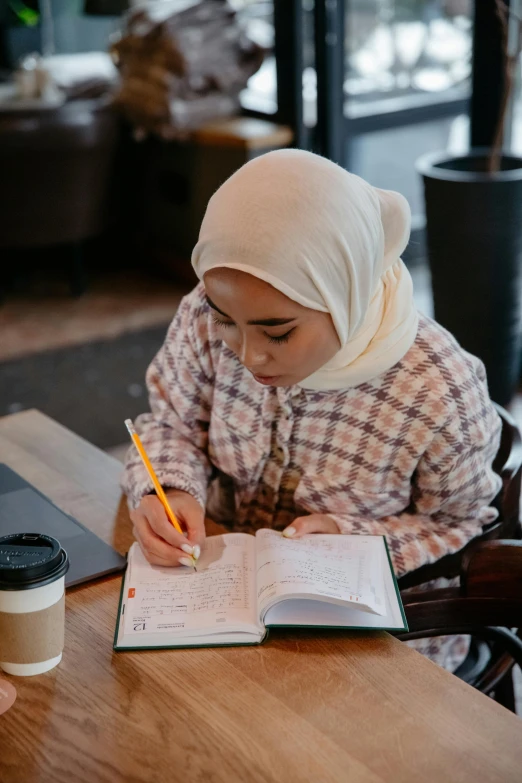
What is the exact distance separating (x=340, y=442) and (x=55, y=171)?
10.5ft

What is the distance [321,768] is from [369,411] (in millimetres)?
560

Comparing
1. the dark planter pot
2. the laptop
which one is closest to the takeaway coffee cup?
the laptop

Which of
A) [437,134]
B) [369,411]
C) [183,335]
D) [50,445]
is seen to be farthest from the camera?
[437,134]

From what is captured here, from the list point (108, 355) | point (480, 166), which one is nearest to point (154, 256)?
point (108, 355)

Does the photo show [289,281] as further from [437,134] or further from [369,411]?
[437,134]

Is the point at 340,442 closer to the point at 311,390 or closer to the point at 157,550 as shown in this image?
the point at 311,390

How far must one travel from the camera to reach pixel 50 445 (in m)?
1.55

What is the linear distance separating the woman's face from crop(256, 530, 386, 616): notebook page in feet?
0.69

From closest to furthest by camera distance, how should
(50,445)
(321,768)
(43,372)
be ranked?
(321,768), (50,445), (43,372)

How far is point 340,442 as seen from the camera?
1332mm

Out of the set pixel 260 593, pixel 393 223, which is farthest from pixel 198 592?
pixel 393 223

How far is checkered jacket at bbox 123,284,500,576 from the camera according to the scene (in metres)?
1.26

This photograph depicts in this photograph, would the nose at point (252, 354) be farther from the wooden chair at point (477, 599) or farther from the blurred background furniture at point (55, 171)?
the blurred background furniture at point (55, 171)

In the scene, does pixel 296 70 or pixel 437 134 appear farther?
pixel 437 134
